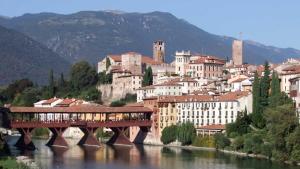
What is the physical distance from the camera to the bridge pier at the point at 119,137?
8343 centimetres

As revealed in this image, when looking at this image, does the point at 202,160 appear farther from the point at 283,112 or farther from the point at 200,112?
the point at 200,112

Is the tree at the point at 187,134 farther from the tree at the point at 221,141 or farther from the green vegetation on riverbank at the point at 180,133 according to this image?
the tree at the point at 221,141

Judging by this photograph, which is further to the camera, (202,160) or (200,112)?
(200,112)

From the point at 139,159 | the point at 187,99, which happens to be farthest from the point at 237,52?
the point at 139,159

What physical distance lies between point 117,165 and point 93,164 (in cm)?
186

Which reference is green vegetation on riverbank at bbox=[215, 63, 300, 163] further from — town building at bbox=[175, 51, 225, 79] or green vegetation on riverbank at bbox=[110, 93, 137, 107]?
town building at bbox=[175, 51, 225, 79]

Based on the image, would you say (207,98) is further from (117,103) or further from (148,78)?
(148,78)

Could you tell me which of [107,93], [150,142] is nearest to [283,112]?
[150,142]

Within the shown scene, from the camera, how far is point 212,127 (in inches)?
3061

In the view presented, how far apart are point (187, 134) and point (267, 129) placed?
14.6m

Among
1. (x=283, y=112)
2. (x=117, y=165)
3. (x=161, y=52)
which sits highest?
(x=161, y=52)

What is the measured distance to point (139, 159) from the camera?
2463 inches

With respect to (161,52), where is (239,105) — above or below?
below

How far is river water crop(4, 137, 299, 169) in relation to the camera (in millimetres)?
55656
